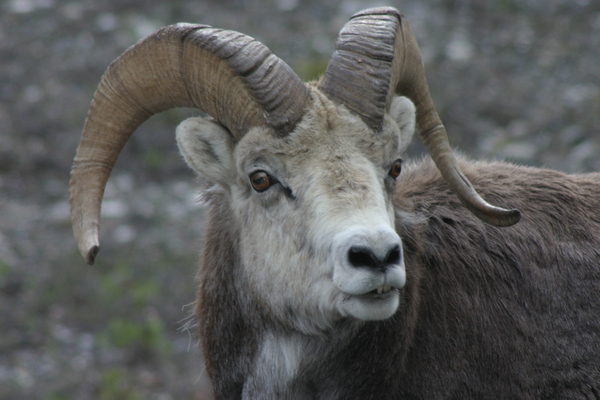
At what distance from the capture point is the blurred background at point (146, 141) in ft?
43.5

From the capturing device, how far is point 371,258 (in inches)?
204

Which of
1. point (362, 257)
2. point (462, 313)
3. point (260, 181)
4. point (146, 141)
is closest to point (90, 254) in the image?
point (260, 181)

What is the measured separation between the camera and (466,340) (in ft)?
21.2

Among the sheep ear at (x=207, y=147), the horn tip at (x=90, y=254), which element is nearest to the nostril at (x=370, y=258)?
the sheep ear at (x=207, y=147)

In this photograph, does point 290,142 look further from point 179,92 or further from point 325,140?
point 179,92

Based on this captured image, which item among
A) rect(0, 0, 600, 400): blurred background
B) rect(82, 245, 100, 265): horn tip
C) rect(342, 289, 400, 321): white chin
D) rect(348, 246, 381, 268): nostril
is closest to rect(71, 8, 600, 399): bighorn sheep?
rect(82, 245, 100, 265): horn tip

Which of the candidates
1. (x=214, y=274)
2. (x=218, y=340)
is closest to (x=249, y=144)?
(x=214, y=274)

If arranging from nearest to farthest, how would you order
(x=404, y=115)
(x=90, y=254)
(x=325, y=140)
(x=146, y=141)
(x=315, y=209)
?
1. (x=315, y=209)
2. (x=325, y=140)
3. (x=90, y=254)
4. (x=404, y=115)
5. (x=146, y=141)

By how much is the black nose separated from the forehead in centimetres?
99

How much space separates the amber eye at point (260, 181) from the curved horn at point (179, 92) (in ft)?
1.24

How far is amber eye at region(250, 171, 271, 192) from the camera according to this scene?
623cm

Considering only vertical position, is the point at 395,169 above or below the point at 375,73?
below

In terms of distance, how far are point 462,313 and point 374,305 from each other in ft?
4.58

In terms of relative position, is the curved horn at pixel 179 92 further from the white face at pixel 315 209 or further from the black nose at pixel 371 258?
the black nose at pixel 371 258
